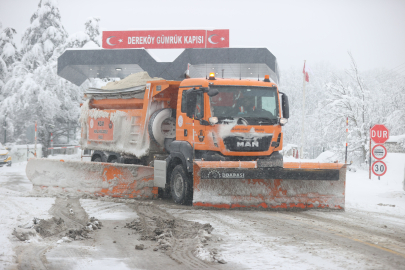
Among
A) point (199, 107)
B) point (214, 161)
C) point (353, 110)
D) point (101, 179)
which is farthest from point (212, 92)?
point (353, 110)

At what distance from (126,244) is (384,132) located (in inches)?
456

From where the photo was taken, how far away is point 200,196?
30.8ft

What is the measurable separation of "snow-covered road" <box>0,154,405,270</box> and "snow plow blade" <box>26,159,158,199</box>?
0.43 meters

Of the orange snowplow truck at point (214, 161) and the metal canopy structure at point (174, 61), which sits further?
the metal canopy structure at point (174, 61)

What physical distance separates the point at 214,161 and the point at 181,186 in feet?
4.15

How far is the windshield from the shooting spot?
9656 mm

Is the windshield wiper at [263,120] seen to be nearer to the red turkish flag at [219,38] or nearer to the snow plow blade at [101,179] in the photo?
the snow plow blade at [101,179]

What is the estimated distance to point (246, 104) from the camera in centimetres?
983

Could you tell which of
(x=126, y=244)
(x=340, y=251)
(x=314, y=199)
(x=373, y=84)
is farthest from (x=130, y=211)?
(x=373, y=84)

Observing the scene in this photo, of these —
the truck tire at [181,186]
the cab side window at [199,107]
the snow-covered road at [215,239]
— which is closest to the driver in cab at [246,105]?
the cab side window at [199,107]

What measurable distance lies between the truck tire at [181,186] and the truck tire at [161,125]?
1.31 m

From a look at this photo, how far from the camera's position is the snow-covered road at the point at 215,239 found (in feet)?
17.5

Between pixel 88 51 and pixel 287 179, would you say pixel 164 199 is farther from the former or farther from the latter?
pixel 88 51

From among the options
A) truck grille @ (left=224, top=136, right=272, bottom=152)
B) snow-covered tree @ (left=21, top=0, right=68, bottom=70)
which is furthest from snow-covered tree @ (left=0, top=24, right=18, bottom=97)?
truck grille @ (left=224, top=136, right=272, bottom=152)
